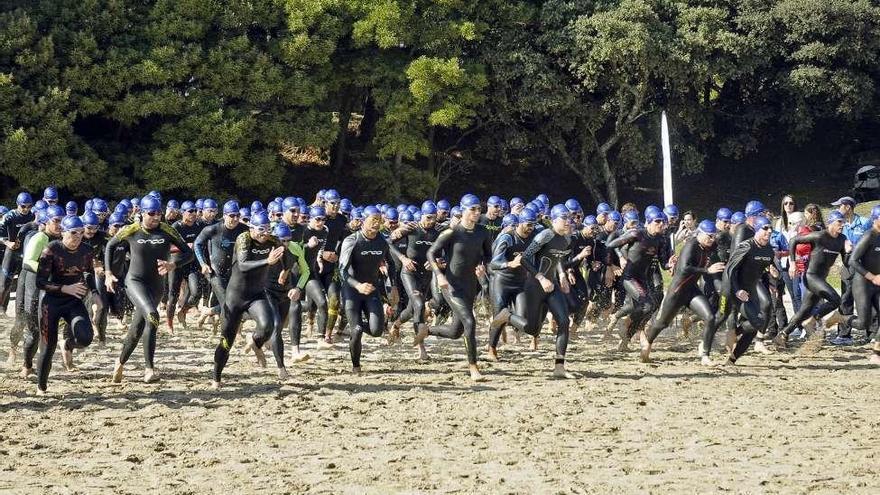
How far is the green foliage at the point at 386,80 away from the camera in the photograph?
34875 mm

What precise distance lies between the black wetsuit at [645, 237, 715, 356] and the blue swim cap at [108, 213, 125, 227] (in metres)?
7.83

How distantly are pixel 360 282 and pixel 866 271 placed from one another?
6.45 m

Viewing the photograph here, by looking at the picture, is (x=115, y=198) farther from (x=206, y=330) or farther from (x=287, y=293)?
(x=287, y=293)

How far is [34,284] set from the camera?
13367 millimetres

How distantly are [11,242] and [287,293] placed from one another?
6.60 metres

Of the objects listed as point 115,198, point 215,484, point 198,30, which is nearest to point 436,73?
point 198,30

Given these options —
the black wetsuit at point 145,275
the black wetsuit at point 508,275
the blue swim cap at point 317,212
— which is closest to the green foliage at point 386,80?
the blue swim cap at point 317,212

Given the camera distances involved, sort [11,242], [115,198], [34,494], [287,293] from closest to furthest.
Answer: [34,494] → [287,293] → [11,242] → [115,198]

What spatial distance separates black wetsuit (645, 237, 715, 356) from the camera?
14.6 meters

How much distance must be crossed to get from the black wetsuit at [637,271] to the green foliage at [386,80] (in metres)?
21.5

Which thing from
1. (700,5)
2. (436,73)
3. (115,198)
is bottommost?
(115,198)

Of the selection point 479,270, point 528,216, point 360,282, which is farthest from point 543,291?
point 360,282

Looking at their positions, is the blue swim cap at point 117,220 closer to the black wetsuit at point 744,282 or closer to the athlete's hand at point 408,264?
the athlete's hand at point 408,264

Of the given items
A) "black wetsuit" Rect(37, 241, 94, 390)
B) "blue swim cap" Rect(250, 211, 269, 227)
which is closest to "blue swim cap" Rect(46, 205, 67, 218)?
"black wetsuit" Rect(37, 241, 94, 390)
